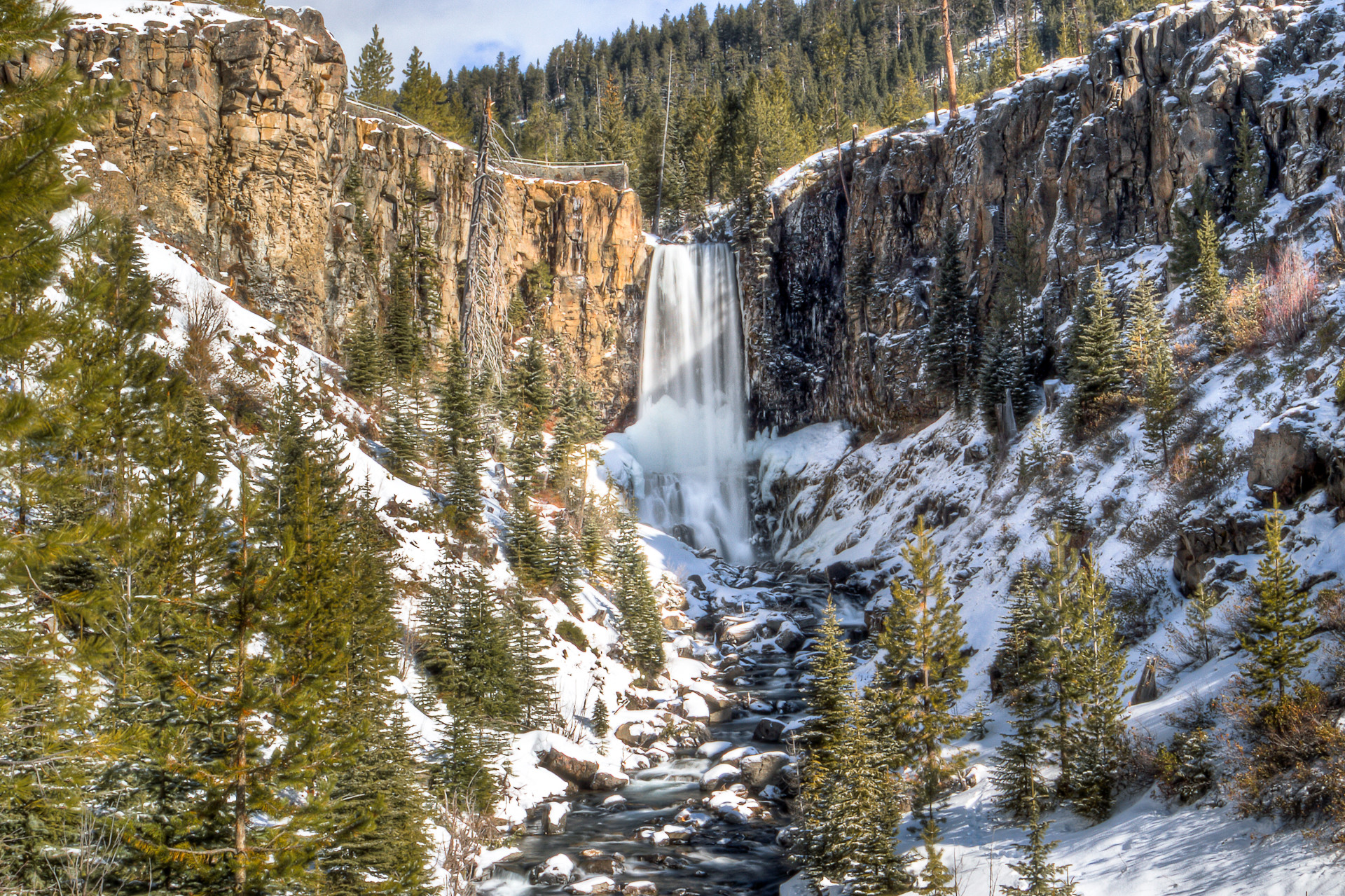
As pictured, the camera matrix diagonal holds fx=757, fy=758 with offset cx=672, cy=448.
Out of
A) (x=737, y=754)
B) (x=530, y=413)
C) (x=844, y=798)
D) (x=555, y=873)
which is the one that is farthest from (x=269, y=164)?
(x=844, y=798)

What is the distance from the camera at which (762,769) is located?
2384 cm

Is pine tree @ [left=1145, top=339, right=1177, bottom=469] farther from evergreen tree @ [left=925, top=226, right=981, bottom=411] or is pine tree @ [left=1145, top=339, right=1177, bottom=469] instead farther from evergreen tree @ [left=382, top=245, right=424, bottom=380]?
evergreen tree @ [left=382, top=245, right=424, bottom=380]

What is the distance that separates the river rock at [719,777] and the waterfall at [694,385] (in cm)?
3257

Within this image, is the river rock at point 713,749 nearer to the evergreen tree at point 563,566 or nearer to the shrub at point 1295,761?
the evergreen tree at point 563,566

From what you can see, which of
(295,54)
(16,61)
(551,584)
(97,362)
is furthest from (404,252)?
(97,362)

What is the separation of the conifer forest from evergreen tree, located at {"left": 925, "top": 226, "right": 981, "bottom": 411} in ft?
0.87

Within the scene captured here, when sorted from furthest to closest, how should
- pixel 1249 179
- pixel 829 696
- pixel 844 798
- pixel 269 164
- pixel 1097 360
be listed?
pixel 269 164 < pixel 1249 179 < pixel 1097 360 < pixel 829 696 < pixel 844 798

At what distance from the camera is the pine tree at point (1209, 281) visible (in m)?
28.9

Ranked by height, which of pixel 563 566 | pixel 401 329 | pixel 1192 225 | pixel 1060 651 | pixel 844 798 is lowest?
pixel 844 798

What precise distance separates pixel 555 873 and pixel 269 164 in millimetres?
36055

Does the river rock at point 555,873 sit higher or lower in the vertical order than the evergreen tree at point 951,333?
lower

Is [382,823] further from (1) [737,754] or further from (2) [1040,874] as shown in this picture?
(1) [737,754]

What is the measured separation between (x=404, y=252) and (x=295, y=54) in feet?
38.4

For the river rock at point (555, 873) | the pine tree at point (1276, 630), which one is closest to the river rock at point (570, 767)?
the river rock at point (555, 873)
